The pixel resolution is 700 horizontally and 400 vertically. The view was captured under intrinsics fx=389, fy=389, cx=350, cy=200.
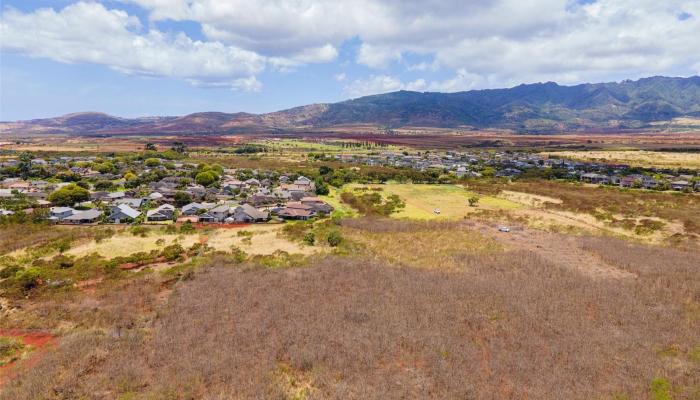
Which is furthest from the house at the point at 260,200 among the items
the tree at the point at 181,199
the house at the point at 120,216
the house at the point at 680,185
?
the house at the point at 680,185

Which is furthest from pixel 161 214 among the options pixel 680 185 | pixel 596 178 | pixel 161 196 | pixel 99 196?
pixel 680 185

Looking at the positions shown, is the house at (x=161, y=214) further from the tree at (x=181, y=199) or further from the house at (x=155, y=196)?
the house at (x=155, y=196)

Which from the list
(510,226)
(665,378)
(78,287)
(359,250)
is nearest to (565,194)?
(510,226)

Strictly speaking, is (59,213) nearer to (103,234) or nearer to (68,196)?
(68,196)

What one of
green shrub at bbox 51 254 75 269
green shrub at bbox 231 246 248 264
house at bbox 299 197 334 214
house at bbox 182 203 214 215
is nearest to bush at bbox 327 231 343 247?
green shrub at bbox 231 246 248 264

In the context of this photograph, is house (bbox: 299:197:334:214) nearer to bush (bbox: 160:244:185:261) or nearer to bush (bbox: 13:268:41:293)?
bush (bbox: 160:244:185:261)

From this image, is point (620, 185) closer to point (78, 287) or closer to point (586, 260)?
point (586, 260)
